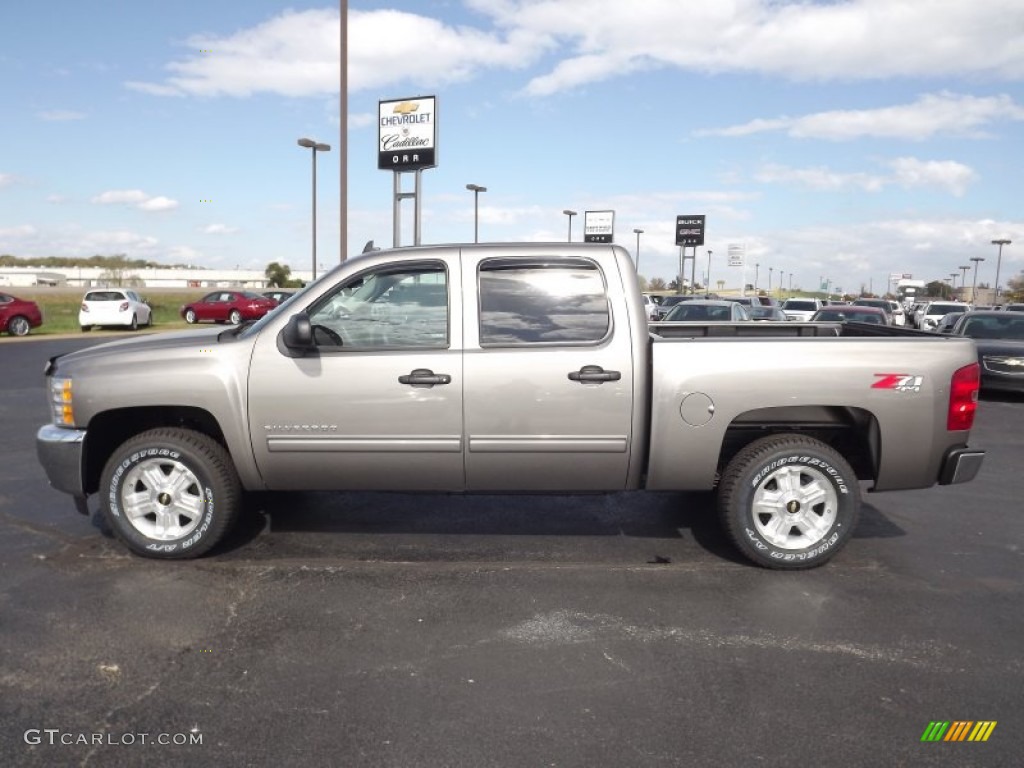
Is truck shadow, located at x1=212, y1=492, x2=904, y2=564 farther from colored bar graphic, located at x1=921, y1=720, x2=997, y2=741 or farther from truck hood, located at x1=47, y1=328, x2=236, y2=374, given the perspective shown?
colored bar graphic, located at x1=921, y1=720, x2=997, y2=741

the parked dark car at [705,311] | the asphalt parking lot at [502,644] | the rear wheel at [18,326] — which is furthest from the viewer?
the rear wheel at [18,326]

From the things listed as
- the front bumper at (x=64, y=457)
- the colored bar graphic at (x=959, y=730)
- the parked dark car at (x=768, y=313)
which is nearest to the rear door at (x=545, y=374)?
the colored bar graphic at (x=959, y=730)

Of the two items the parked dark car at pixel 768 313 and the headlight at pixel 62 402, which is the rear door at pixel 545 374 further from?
the parked dark car at pixel 768 313

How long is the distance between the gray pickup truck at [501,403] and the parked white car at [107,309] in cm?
2508

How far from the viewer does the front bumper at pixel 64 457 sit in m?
4.59

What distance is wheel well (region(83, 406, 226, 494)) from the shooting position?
4746 mm

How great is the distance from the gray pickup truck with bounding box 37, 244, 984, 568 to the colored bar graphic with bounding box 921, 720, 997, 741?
1606 millimetres

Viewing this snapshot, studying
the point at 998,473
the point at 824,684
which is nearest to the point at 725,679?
the point at 824,684

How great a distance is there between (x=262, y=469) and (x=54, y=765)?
2062 mm

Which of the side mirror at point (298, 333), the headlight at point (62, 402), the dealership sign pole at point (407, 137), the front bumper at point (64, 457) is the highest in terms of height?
the dealership sign pole at point (407, 137)

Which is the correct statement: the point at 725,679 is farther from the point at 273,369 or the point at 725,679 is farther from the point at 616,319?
the point at 273,369

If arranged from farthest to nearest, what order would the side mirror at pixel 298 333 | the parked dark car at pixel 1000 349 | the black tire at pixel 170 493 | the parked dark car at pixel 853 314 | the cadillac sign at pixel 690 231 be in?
the cadillac sign at pixel 690 231
the parked dark car at pixel 853 314
the parked dark car at pixel 1000 349
the black tire at pixel 170 493
the side mirror at pixel 298 333

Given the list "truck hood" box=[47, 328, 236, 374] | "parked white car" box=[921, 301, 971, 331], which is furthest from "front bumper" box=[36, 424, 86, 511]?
"parked white car" box=[921, 301, 971, 331]

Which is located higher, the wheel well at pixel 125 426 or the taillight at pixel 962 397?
the taillight at pixel 962 397
